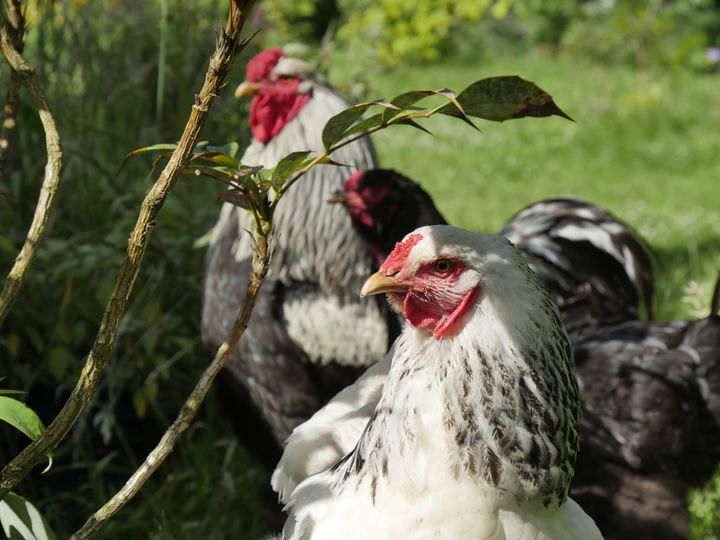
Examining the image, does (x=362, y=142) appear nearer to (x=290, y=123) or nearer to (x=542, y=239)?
(x=290, y=123)

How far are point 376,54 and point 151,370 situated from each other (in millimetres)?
2778

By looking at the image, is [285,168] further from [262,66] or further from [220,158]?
[262,66]

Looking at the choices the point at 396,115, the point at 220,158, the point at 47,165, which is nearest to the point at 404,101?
the point at 396,115

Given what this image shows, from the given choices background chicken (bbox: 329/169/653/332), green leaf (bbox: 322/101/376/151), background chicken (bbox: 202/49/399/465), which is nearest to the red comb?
background chicken (bbox: 202/49/399/465)

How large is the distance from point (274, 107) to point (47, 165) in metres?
1.82

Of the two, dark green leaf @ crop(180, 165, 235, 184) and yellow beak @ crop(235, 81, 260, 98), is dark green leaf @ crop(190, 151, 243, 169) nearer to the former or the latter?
dark green leaf @ crop(180, 165, 235, 184)

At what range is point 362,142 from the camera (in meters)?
3.54

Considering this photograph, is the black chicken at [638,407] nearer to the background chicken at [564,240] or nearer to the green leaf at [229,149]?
the background chicken at [564,240]

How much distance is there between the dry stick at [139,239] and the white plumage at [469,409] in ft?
1.60

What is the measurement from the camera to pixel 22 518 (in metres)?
1.76

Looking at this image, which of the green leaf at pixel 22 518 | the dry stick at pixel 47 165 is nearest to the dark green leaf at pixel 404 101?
the dry stick at pixel 47 165

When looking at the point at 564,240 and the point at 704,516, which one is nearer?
the point at 704,516

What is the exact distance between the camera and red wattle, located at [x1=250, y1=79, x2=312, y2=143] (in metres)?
3.45

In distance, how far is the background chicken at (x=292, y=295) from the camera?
315 cm
